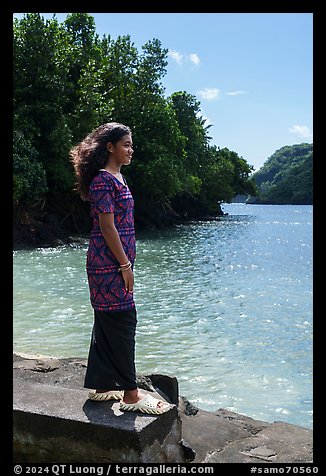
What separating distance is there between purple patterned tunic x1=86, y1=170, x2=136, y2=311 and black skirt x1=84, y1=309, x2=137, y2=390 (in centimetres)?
6

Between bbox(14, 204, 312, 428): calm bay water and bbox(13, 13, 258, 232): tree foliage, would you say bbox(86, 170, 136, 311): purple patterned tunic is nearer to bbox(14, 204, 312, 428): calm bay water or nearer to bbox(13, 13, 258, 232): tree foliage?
bbox(14, 204, 312, 428): calm bay water

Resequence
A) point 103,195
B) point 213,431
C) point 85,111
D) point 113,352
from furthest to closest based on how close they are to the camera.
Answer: point 85,111
point 213,431
point 113,352
point 103,195

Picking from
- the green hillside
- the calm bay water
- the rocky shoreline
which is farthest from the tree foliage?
the green hillside

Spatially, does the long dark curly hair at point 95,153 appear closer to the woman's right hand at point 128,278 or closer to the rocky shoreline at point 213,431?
the woman's right hand at point 128,278

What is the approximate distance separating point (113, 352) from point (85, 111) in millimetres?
21019

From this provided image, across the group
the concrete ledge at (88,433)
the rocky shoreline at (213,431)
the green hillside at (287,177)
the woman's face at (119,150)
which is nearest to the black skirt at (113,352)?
the concrete ledge at (88,433)

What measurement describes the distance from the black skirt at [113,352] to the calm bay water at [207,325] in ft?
9.12

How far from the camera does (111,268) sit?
278 centimetres

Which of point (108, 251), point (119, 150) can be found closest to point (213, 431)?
point (108, 251)

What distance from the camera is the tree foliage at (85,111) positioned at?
21.2m

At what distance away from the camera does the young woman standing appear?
2.76m

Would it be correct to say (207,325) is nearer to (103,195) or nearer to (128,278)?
(128,278)
